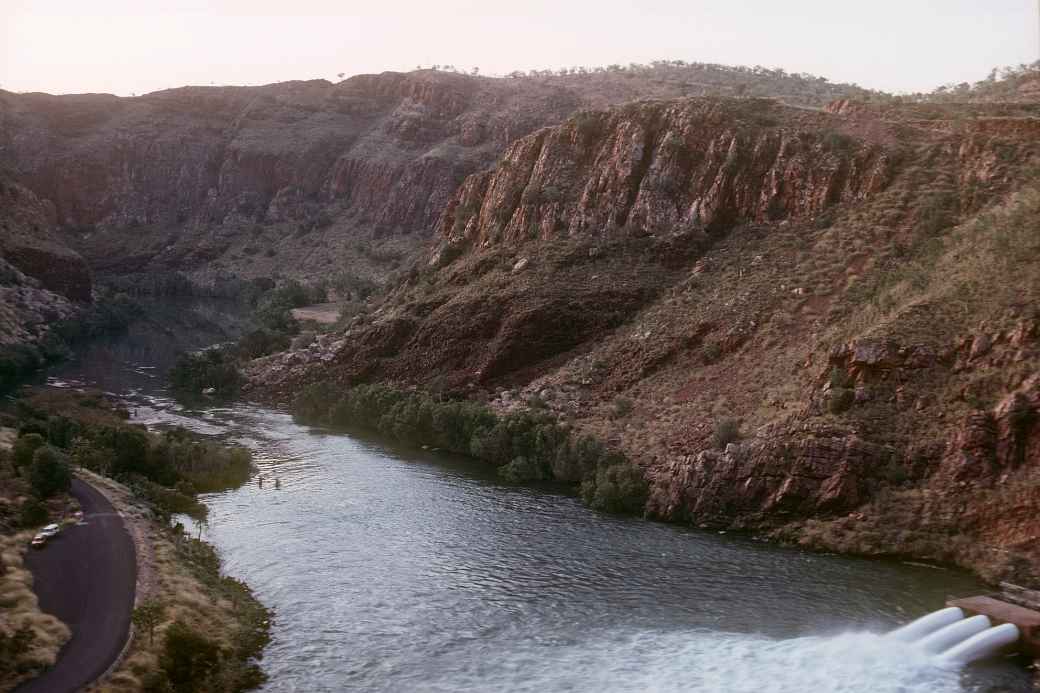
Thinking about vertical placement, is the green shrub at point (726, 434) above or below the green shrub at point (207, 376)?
above

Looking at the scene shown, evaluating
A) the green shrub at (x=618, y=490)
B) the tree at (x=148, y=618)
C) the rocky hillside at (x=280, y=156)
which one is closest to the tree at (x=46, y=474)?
the tree at (x=148, y=618)

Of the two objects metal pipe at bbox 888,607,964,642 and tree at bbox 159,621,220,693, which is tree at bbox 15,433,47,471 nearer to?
tree at bbox 159,621,220,693

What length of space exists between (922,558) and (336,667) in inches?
828

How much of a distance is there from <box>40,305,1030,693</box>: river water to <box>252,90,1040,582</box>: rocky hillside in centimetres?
322

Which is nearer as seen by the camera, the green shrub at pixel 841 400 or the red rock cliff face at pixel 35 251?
the green shrub at pixel 841 400

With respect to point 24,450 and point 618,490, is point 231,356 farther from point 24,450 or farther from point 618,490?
point 618,490

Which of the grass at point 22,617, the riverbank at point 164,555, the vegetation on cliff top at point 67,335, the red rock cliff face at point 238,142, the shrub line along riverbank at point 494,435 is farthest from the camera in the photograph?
the red rock cliff face at point 238,142

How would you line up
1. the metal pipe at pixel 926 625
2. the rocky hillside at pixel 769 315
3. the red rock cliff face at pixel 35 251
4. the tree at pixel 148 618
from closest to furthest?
1. the tree at pixel 148 618
2. the metal pipe at pixel 926 625
3. the rocky hillside at pixel 769 315
4. the red rock cliff face at pixel 35 251

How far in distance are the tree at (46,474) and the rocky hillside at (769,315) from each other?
24.3 m

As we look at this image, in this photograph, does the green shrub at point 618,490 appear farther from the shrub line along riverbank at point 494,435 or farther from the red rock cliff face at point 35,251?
the red rock cliff face at point 35,251

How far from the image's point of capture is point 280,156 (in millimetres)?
159375

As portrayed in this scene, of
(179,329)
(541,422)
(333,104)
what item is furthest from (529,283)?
(333,104)

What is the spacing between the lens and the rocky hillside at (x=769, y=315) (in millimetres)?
38406

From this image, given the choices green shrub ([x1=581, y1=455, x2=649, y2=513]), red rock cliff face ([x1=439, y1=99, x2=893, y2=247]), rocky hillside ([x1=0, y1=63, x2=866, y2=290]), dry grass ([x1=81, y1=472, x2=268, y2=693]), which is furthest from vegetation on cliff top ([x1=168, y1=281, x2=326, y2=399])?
green shrub ([x1=581, y1=455, x2=649, y2=513])
